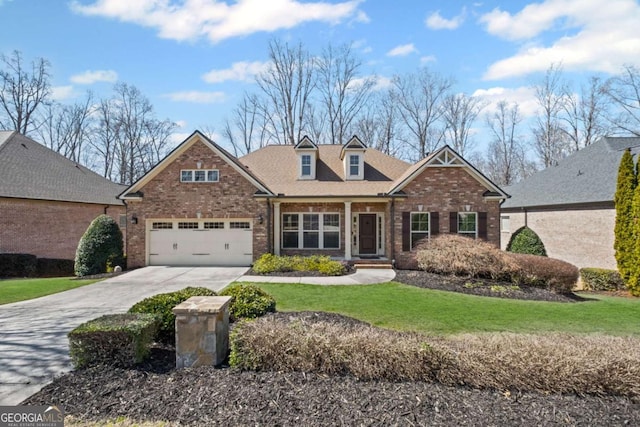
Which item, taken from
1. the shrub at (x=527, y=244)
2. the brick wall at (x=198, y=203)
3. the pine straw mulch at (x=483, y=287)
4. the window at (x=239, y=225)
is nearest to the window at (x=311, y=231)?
the brick wall at (x=198, y=203)

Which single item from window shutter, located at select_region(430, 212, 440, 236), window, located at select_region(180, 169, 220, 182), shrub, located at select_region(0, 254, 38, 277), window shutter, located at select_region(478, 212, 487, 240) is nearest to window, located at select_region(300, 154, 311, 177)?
window, located at select_region(180, 169, 220, 182)

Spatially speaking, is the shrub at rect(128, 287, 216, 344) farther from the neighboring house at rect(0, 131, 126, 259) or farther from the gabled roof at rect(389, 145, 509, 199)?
the neighboring house at rect(0, 131, 126, 259)

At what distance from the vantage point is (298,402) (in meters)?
3.68

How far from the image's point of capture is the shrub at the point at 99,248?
549 inches

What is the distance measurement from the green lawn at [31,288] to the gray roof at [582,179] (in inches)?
852

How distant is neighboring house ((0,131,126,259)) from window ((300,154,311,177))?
472 inches

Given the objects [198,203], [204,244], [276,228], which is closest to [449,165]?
[276,228]

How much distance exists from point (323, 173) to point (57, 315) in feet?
41.4

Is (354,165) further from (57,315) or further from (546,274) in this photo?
(57,315)

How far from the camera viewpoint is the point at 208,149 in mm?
15570

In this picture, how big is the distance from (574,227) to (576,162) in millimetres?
5178

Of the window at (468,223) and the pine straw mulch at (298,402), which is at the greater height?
the window at (468,223)

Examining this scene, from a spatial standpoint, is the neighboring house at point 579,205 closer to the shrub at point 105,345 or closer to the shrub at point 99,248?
the shrub at point 105,345

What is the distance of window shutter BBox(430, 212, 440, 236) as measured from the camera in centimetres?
1523
